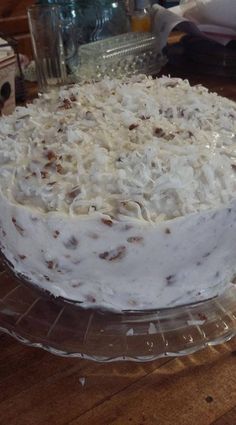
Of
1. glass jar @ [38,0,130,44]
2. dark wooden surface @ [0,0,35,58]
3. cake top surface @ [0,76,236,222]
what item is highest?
cake top surface @ [0,76,236,222]

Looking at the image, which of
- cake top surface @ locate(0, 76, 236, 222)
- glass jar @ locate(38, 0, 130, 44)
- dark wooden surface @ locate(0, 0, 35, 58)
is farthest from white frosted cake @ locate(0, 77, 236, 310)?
dark wooden surface @ locate(0, 0, 35, 58)

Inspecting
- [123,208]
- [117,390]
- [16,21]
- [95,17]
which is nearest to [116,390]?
[117,390]

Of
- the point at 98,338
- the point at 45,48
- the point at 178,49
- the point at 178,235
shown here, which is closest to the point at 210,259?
the point at 178,235

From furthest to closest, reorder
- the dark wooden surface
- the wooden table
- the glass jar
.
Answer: the dark wooden surface
the glass jar
the wooden table

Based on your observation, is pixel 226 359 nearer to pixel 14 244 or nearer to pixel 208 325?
pixel 208 325

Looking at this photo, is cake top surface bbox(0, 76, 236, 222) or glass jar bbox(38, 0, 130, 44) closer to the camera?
cake top surface bbox(0, 76, 236, 222)

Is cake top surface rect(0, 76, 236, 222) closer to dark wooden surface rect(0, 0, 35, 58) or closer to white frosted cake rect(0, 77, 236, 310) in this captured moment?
white frosted cake rect(0, 77, 236, 310)

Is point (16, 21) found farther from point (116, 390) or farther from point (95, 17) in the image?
point (116, 390)

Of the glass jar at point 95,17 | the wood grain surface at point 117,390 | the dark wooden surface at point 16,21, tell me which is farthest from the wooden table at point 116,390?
the dark wooden surface at point 16,21
